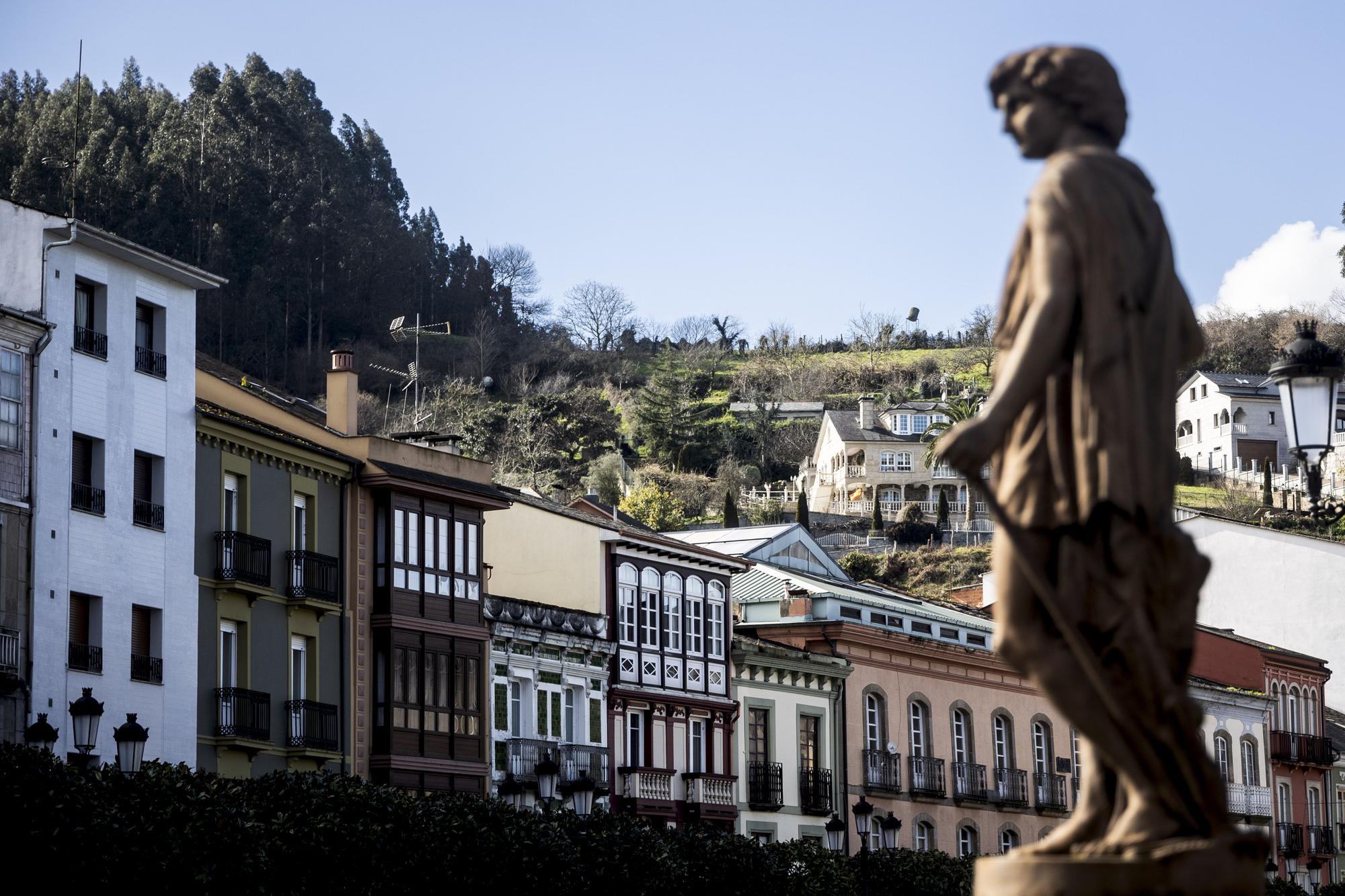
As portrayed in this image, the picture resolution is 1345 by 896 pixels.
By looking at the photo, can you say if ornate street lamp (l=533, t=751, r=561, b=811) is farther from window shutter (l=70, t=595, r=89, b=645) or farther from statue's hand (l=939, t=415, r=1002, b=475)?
statue's hand (l=939, t=415, r=1002, b=475)

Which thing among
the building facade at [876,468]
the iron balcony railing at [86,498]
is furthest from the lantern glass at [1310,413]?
the building facade at [876,468]

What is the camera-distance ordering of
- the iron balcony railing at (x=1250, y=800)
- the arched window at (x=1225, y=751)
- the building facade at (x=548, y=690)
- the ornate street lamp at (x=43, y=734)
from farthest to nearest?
1. the arched window at (x=1225, y=751)
2. the iron balcony railing at (x=1250, y=800)
3. the building facade at (x=548, y=690)
4. the ornate street lamp at (x=43, y=734)

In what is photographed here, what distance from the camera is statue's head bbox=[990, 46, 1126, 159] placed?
8.03m

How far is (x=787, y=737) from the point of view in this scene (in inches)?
2173

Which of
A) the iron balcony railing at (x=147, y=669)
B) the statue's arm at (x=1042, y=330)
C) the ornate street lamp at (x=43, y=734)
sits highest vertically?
the iron balcony railing at (x=147, y=669)

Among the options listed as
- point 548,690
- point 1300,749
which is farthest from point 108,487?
point 1300,749

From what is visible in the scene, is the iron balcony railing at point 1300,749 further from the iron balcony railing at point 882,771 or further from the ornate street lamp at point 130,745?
the ornate street lamp at point 130,745

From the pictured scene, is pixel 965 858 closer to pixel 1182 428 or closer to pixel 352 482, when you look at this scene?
pixel 352 482

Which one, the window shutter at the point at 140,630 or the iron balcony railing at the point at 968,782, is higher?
the window shutter at the point at 140,630

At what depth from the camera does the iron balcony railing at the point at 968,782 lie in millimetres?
59406

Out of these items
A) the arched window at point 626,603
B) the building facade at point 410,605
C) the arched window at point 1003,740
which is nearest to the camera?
the building facade at point 410,605

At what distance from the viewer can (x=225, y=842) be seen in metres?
27.4

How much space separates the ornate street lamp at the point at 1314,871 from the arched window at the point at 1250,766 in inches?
127

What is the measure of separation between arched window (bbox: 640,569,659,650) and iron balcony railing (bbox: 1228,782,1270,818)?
79.3ft
